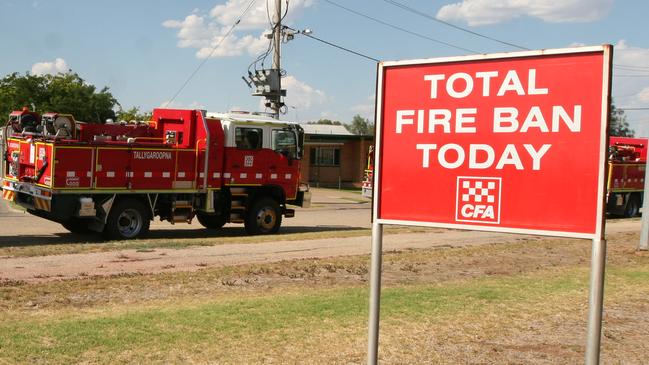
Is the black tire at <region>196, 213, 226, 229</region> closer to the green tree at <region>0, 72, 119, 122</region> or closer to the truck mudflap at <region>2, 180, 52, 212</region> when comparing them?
the truck mudflap at <region>2, 180, 52, 212</region>

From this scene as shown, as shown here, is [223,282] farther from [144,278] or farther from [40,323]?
[40,323]

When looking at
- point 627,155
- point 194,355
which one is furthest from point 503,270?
point 627,155

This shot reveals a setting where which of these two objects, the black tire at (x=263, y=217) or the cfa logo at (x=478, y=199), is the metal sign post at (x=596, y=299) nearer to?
the cfa logo at (x=478, y=199)

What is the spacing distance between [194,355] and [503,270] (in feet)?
22.8

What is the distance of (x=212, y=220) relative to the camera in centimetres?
1869

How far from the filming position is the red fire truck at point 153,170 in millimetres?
14570

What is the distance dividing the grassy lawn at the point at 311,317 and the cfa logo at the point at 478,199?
82.0 inches

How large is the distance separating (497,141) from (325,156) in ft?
142

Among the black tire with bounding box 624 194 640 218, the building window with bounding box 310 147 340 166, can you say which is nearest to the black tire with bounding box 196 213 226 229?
the black tire with bounding box 624 194 640 218

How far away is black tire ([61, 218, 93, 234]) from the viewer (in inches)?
624

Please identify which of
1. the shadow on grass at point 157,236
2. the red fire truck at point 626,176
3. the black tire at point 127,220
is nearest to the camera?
the shadow on grass at point 157,236

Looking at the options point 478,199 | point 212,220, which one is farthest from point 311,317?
point 212,220

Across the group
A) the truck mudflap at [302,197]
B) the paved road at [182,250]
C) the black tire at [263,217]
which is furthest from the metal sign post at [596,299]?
A: the truck mudflap at [302,197]

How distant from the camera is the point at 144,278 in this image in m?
9.20
